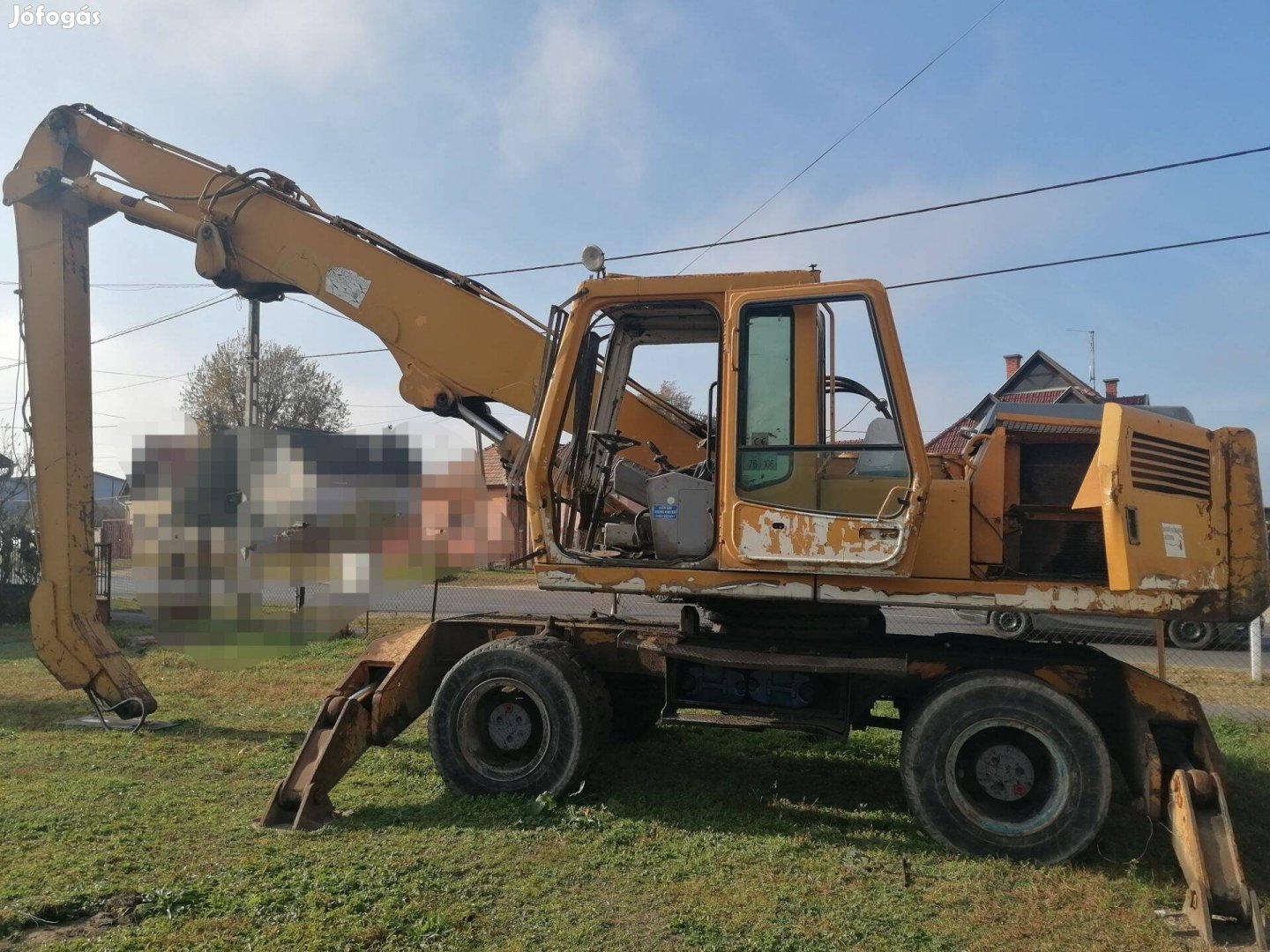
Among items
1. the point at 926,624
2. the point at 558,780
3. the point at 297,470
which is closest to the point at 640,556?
the point at 558,780

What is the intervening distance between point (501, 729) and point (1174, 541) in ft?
12.9

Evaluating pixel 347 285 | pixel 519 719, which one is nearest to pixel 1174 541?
pixel 519 719

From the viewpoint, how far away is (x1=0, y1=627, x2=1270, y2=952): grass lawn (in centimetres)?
377

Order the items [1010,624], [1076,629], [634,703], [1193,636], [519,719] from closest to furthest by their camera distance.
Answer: [519,719], [634,703], [1076,629], [1010,624], [1193,636]

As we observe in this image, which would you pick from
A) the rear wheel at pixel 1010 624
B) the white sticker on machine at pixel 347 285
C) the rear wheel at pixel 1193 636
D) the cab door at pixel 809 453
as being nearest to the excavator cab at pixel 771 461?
the cab door at pixel 809 453

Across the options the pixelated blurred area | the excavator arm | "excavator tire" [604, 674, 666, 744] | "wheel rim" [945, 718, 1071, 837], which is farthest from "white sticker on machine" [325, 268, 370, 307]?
"wheel rim" [945, 718, 1071, 837]

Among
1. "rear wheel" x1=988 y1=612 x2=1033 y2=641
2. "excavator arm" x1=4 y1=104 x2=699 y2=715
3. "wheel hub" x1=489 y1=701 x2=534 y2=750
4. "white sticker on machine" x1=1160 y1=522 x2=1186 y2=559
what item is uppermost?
"excavator arm" x1=4 y1=104 x2=699 y2=715

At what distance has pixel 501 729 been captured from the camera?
556 centimetres

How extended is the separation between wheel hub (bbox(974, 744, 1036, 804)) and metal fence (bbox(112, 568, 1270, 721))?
305 cm

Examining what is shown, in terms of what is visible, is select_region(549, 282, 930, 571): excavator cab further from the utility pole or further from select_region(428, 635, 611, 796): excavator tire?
the utility pole

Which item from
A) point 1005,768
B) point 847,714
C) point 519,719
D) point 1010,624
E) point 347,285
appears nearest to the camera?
point 1005,768

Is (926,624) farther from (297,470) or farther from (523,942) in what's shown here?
(523,942)

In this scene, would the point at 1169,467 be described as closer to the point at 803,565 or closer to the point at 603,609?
the point at 803,565

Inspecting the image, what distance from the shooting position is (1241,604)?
455 centimetres
